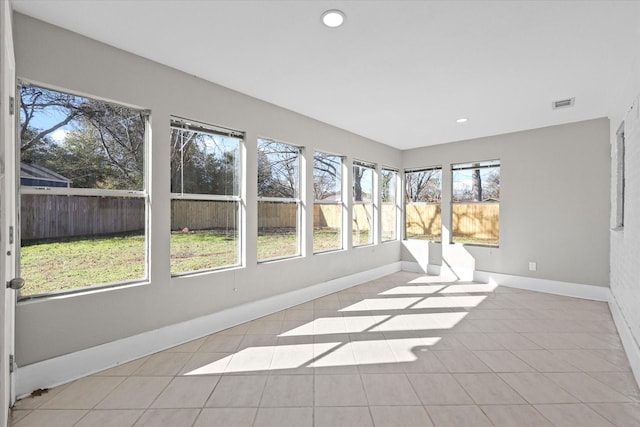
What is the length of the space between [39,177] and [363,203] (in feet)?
14.3

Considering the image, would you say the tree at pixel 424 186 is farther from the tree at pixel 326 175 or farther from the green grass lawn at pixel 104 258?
the green grass lawn at pixel 104 258

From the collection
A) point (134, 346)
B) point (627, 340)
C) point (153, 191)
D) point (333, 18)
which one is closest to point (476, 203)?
point (627, 340)

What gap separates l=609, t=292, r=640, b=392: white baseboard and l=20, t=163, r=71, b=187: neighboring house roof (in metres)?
4.60

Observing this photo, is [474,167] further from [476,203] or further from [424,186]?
[424,186]

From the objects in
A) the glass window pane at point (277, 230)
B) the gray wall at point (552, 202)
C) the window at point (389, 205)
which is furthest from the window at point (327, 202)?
the gray wall at point (552, 202)

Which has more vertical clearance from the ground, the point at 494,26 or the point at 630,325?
the point at 494,26

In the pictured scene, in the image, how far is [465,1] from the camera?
191cm

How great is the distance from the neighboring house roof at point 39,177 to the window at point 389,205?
4.78 meters

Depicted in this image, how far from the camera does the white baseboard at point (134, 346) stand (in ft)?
6.97

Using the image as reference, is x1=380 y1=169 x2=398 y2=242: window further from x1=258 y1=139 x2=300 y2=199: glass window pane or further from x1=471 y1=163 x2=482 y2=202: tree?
x1=258 y1=139 x2=300 y2=199: glass window pane

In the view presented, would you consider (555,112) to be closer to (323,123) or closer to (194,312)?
(323,123)

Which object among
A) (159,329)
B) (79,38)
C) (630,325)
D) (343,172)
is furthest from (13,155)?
(630,325)

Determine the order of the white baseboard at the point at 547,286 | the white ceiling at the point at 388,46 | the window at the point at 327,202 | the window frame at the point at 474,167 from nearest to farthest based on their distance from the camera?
the white ceiling at the point at 388,46
the white baseboard at the point at 547,286
the window at the point at 327,202
the window frame at the point at 474,167

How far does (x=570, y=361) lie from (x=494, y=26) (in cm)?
281
